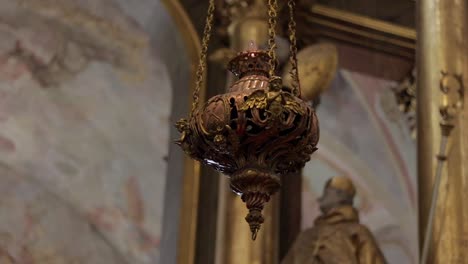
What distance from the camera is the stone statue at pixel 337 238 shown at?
5699mm

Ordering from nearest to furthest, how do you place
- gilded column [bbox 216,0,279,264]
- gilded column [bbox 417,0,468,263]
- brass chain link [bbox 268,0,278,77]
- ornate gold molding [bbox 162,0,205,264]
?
1. brass chain link [bbox 268,0,278,77]
2. gilded column [bbox 417,0,468,263]
3. gilded column [bbox 216,0,279,264]
4. ornate gold molding [bbox 162,0,205,264]

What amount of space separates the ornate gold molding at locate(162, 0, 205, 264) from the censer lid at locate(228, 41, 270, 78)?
2.90m

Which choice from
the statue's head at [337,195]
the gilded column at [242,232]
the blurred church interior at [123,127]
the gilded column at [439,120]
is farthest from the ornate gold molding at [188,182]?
the gilded column at [439,120]

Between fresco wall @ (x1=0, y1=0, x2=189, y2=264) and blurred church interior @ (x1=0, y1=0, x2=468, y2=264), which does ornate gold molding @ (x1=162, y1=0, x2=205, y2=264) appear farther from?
fresco wall @ (x1=0, y1=0, x2=189, y2=264)

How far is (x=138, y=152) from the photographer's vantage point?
8852 millimetres

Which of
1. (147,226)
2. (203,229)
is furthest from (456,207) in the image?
(147,226)

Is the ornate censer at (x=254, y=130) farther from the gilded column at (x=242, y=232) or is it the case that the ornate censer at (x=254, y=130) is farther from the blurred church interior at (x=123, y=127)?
the blurred church interior at (x=123, y=127)

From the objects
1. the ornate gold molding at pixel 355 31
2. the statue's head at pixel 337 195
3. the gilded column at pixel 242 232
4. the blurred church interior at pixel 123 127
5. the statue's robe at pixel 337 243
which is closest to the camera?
the statue's robe at pixel 337 243

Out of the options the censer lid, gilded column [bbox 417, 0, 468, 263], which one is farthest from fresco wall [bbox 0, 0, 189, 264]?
the censer lid

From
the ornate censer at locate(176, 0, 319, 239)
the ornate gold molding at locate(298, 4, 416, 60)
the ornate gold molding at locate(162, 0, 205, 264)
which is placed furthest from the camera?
the ornate gold molding at locate(298, 4, 416, 60)

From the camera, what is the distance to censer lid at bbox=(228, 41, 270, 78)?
11.7ft

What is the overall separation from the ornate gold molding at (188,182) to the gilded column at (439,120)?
5.35 feet

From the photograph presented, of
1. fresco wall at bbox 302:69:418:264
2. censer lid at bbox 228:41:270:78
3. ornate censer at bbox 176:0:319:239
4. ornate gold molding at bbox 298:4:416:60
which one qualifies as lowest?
ornate censer at bbox 176:0:319:239

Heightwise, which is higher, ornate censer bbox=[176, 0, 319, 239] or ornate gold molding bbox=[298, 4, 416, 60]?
ornate gold molding bbox=[298, 4, 416, 60]
